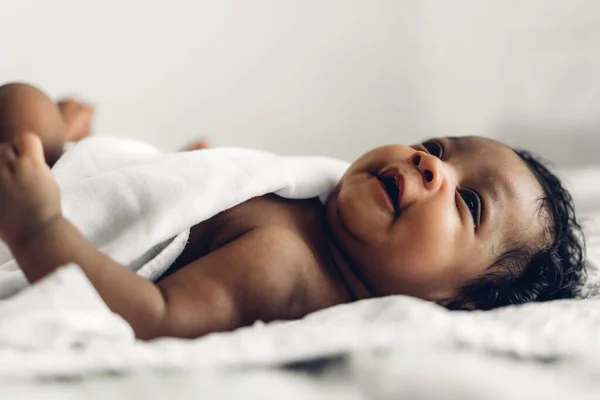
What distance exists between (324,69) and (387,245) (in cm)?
86

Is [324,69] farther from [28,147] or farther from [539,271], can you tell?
[28,147]

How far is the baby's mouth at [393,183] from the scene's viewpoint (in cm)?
75

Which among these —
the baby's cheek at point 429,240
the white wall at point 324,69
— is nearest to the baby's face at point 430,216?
the baby's cheek at point 429,240

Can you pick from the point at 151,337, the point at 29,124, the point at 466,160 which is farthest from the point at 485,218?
the point at 29,124

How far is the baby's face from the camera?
729 mm

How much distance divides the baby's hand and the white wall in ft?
2.57

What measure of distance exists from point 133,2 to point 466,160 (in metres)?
0.81

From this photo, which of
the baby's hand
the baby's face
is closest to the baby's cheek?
the baby's face

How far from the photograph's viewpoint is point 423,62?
1.56 m

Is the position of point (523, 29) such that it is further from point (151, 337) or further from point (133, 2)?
point (151, 337)

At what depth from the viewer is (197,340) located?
475 mm

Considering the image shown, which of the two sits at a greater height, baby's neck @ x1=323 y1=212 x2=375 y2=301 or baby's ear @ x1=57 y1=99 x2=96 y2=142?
baby's ear @ x1=57 y1=99 x2=96 y2=142

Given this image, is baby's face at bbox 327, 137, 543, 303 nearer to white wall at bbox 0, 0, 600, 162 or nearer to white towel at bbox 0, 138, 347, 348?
white towel at bbox 0, 138, 347, 348

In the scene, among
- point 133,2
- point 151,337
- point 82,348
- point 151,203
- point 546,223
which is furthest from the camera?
point 133,2
